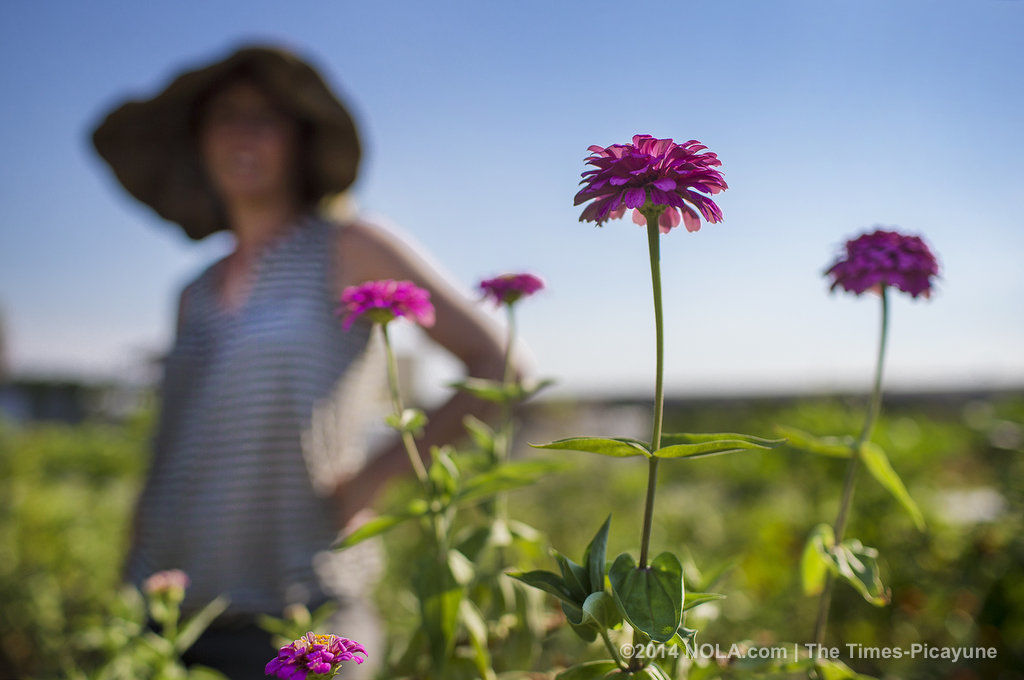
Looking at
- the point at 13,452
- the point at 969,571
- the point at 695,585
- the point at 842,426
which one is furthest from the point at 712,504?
the point at 13,452

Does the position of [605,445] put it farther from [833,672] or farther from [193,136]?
[193,136]

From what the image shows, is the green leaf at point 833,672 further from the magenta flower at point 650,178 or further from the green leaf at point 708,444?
the magenta flower at point 650,178

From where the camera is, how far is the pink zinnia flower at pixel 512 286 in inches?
30.2

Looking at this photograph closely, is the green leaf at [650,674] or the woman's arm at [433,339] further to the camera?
the woman's arm at [433,339]

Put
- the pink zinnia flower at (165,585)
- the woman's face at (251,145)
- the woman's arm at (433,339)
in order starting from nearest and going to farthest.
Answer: the pink zinnia flower at (165,585)
the woman's arm at (433,339)
the woman's face at (251,145)

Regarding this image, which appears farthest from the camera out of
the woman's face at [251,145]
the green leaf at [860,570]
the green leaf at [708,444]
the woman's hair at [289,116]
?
the woman's hair at [289,116]

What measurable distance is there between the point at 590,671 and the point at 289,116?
1.53m

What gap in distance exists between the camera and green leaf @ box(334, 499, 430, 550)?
628 mm

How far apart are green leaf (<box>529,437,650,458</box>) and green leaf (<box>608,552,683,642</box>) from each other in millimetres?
82

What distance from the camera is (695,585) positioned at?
2.29 ft

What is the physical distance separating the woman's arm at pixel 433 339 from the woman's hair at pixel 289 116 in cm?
41

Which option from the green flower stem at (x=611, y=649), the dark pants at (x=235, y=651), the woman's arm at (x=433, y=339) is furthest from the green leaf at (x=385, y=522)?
the dark pants at (x=235, y=651)

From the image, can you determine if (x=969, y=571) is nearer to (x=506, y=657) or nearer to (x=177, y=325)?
(x=506, y=657)

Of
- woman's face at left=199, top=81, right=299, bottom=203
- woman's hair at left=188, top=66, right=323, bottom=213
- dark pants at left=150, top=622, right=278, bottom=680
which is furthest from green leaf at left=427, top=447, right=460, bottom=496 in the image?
woman's hair at left=188, top=66, right=323, bottom=213
